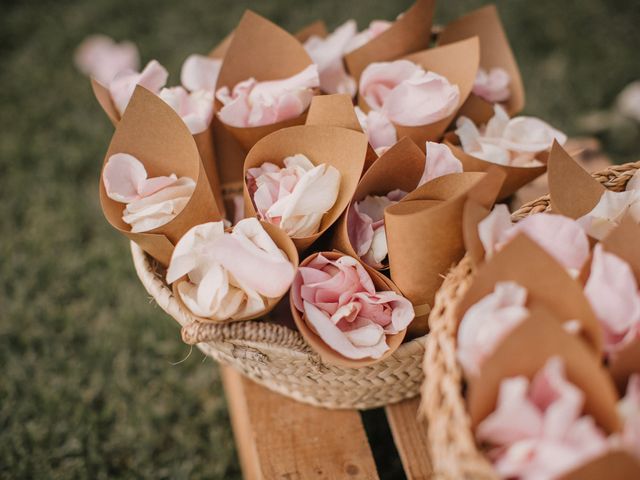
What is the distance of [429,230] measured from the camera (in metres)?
0.65

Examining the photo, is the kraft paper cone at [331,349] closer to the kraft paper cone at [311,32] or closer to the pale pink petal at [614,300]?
the pale pink petal at [614,300]

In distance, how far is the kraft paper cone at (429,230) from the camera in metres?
0.64

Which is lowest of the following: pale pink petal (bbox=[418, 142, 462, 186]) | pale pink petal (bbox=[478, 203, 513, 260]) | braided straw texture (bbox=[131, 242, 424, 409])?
braided straw texture (bbox=[131, 242, 424, 409])

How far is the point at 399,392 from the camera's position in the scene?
0.87 m

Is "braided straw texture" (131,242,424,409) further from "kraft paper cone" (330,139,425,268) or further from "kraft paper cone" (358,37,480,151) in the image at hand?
"kraft paper cone" (358,37,480,151)

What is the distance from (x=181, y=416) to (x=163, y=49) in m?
1.29

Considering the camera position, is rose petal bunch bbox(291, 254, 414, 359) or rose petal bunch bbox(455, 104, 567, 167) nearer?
rose petal bunch bbox(291, 254, 414, 359)

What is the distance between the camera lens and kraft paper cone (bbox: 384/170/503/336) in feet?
2.09

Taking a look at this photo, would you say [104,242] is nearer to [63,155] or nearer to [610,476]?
[63,155]

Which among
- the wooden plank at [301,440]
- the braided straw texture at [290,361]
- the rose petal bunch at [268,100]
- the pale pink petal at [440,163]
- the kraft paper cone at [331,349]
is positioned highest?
the pale pink petal at [440,163]

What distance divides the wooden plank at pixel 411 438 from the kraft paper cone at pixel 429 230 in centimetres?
25

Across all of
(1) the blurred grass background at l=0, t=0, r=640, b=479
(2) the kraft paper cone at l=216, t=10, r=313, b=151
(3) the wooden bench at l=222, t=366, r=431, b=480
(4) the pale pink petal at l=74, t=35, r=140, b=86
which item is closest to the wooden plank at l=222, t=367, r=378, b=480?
(3) the wooden bench at l=222, t=366, r=431, b=480

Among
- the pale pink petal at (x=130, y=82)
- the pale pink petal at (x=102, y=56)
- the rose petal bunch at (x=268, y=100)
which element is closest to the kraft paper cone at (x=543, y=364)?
the rose petal bunch at (x=268, y=100)

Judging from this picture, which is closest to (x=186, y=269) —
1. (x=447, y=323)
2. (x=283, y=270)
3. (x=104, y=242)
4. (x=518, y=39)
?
(x=283, y=270)
